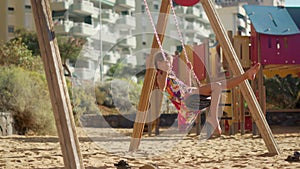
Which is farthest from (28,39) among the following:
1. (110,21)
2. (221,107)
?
(221,107)

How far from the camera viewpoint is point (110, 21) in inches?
1610

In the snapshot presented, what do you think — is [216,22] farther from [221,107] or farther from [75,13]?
[75,13]

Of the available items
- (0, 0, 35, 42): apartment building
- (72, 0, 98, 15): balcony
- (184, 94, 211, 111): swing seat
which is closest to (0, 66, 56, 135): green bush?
(184, 94, 211, 111): swing seat

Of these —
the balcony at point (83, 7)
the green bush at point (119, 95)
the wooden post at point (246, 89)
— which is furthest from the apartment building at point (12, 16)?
the wooden post at point (246, 89)

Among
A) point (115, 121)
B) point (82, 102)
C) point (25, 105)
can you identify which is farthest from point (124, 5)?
point (25, 105)

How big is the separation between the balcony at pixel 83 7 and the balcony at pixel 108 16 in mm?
982

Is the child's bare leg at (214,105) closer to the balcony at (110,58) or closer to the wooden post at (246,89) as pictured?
the wooden post at (246,89)

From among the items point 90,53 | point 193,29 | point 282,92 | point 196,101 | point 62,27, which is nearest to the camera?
point 196,101

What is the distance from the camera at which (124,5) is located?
44125 millimetres

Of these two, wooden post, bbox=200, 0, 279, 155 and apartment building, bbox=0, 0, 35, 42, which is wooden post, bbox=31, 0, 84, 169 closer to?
wooden post, bbox=200, 0, 279, 155

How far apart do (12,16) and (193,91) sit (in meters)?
34.8

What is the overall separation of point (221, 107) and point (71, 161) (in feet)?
22.9

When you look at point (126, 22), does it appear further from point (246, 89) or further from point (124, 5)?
point (246, 89)

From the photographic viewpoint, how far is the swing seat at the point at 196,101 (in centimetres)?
485
